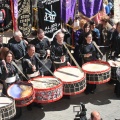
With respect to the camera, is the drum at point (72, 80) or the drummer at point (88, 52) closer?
the drum at point (72, 80)

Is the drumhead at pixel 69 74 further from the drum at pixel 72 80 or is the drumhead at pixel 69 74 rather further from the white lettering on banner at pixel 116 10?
the white lettering on banner at pixel 116 10

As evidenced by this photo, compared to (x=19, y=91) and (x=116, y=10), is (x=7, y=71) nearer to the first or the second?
(x=19, y=91)

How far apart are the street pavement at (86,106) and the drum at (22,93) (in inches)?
32.4

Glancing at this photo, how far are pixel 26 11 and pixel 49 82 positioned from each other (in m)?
3.03

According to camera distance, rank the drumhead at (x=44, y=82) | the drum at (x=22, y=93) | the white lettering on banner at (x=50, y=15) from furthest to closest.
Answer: the white lettering on banner at (x=50, y=15)
the drumhead at (x=44, y=82)
the drum at (x=22, y=93)

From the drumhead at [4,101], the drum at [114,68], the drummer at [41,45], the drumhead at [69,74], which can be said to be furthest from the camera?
the drummer at [41,45]

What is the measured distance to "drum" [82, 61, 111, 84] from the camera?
8484 millimetres

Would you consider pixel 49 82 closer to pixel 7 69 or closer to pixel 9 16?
pixel 7 69

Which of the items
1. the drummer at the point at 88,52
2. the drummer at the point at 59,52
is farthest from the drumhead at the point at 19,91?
the drummer at the point at 88,52

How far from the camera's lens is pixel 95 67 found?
8.82 metres

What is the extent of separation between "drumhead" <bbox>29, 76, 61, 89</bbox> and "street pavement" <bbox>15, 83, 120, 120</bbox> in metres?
0.82

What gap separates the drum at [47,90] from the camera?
25.0 feet

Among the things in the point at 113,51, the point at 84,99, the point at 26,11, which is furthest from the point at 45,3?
the point at 84,99

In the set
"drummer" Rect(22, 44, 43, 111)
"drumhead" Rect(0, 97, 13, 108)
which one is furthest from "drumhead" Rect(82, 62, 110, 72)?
"drumhead" Rect(0, 97, 13, 108)
